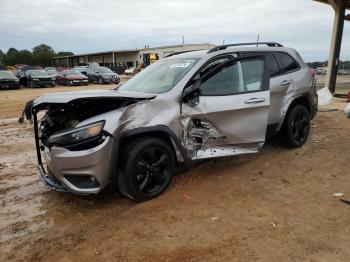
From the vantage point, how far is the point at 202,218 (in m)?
3.82

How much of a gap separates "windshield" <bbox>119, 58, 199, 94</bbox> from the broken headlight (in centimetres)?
108

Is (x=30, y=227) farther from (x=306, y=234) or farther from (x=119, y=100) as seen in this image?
(x=306, y=234)

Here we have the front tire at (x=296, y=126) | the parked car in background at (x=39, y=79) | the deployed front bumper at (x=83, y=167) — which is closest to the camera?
the deployed front bumper at (x=83, y=167)

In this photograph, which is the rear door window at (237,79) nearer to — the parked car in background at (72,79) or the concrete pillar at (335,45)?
the concrete pillar at (335,45)

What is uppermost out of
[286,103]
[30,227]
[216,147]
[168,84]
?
[168,84]

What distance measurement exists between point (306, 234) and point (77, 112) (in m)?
2.84

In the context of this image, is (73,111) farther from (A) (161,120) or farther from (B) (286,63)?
(B) (286,63)

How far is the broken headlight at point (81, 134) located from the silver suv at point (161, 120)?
0.01 m

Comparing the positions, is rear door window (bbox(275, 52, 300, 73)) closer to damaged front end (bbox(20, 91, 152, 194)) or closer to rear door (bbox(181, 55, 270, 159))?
rear door (bbox(181, 55, 270, 159))

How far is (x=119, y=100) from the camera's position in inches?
159

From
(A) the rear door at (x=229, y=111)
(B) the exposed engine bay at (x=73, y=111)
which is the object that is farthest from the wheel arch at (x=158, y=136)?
(B) the exposed engine bay at (x=73, y=111)

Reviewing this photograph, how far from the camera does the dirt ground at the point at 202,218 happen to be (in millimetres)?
3219

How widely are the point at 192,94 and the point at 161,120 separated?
58 centimetres

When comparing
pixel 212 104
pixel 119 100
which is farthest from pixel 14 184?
pixel 212 104
